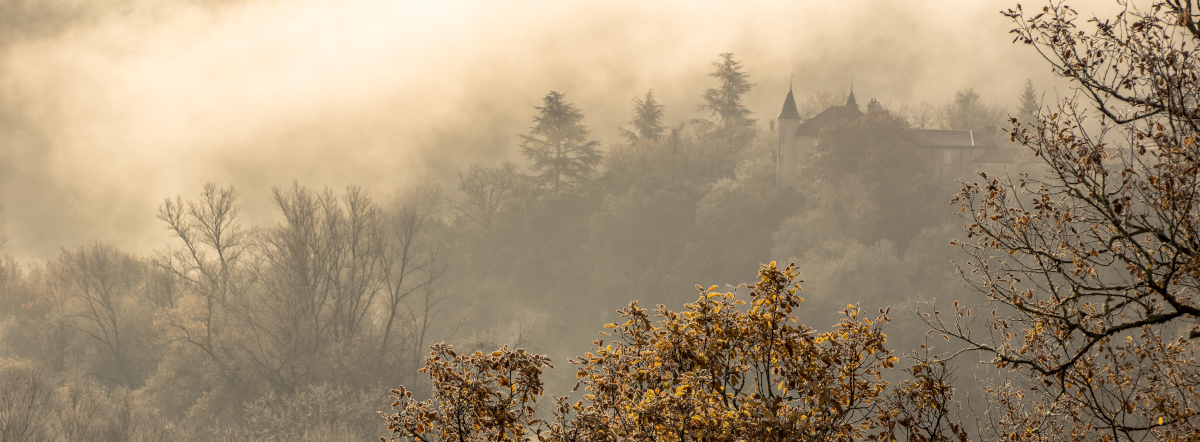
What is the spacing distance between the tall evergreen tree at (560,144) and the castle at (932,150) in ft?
56.9

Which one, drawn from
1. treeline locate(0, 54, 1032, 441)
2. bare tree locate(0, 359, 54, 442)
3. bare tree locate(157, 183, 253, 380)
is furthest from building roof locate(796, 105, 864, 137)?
bare tree locate(0, 359, 54, 442)

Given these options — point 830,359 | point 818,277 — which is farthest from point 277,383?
point 830,359

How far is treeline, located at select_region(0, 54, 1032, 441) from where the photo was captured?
37.1 meters

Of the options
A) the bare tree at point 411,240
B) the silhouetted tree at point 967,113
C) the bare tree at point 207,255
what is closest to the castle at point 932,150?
the silhouetted tree at point 967,113

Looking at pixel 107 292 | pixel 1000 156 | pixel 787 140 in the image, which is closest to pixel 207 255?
pixel 107 292

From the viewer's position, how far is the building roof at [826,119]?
58.8 meters

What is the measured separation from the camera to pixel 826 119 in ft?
196

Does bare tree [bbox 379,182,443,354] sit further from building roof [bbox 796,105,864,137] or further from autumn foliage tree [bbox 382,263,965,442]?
autumn foliage tree [bbox 382,263,965,442]

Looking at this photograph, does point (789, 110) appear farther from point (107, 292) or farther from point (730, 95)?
point (107, 292)

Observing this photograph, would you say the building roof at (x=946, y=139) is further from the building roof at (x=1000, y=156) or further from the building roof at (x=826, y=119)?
the building roof at (x=826, y=119)

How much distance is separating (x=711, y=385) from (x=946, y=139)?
55044mm

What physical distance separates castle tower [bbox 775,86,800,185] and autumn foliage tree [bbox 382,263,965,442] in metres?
53.9

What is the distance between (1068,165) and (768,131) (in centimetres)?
6844

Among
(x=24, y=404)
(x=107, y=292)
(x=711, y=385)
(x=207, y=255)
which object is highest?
(x=207, y=255)
